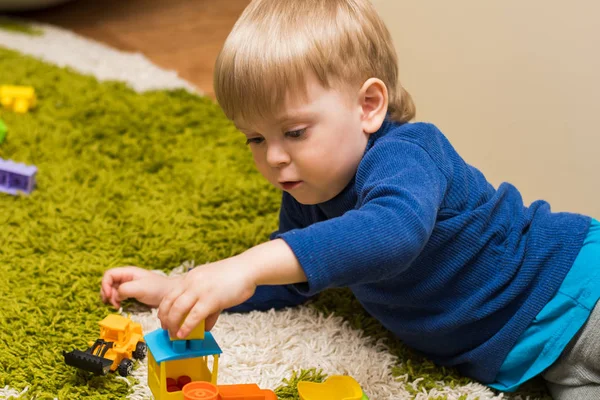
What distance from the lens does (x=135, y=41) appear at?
225 cm

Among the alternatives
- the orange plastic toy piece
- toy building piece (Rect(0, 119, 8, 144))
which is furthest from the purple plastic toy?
the orange plastic toy piece

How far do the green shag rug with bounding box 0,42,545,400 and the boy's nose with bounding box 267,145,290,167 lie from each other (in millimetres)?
277

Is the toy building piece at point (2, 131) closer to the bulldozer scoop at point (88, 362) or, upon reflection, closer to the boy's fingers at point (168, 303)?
the bulldozer scoop at point (88, 362)

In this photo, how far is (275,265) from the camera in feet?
2.18

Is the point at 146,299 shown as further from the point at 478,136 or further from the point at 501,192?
the point at 478,136

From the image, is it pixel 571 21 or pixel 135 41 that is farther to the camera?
pixel 135 41

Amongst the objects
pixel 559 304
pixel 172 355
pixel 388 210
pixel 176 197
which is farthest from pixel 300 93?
pixel 176 197

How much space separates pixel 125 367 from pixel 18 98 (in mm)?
909

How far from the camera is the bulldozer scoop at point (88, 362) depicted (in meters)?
0.83

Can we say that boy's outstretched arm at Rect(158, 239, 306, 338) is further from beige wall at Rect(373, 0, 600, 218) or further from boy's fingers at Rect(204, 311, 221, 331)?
beige wall at Rect(373, 0, 600, 218)

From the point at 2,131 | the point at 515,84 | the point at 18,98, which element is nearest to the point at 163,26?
the point at 18,98

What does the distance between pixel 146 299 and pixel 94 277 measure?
0.34 feet

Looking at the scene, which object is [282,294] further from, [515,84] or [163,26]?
[163,26]

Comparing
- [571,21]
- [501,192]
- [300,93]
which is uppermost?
[571,21]
